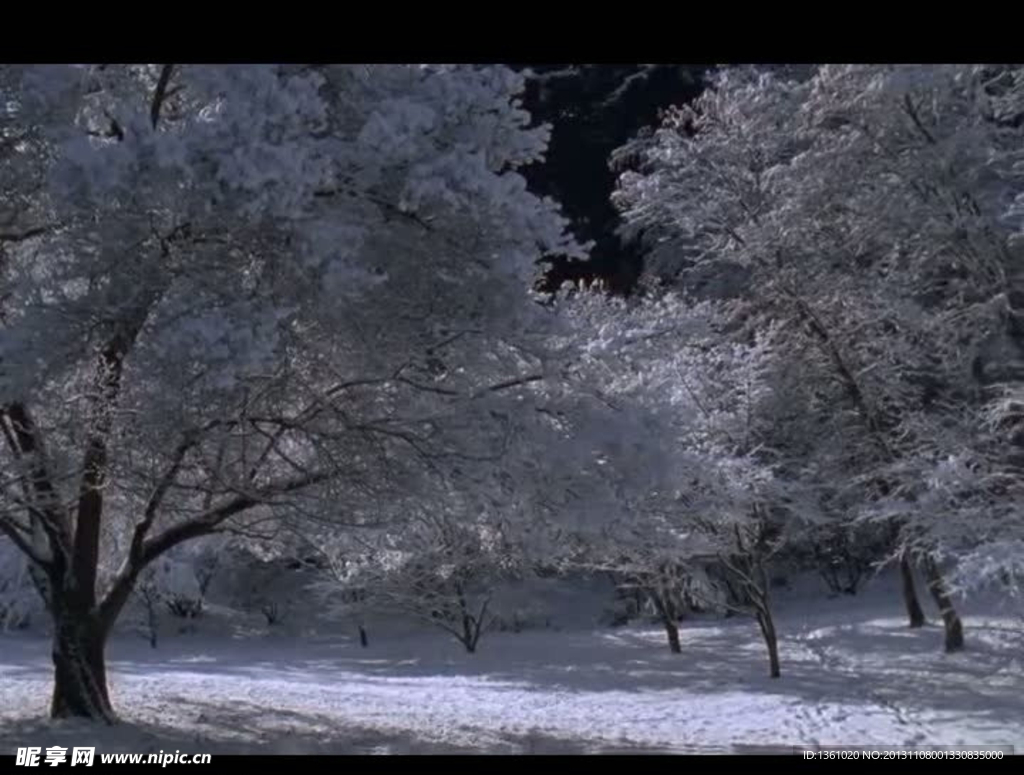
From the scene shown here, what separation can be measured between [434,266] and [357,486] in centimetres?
208

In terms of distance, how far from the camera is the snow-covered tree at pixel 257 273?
23.0ft

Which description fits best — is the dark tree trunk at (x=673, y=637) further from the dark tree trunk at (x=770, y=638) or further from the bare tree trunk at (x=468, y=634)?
the bare tree trunk at (x=468, y=634)

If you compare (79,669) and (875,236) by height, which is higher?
(875,236)

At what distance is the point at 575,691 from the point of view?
630 inches

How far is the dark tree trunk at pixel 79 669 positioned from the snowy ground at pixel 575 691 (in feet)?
0.91

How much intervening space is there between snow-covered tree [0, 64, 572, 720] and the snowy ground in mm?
2414

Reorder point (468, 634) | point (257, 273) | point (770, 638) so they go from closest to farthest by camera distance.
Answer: point (257, 273) → point (770, 638) → point (468, 634)

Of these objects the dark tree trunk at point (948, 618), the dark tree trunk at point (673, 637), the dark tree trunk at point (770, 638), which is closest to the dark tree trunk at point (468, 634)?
the dark tree trunk at point (673, 637)

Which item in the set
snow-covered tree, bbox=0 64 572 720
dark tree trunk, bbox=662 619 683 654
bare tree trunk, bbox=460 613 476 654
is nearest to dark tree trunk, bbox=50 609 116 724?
snow-covered tree, bbox=0 64 572 720

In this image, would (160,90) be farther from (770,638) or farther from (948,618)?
(948,618)

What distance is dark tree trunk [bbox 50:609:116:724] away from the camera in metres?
10.3

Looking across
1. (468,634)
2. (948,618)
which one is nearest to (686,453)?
(948,618)

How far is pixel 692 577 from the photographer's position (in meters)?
17.4

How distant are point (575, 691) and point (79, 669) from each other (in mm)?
7461
